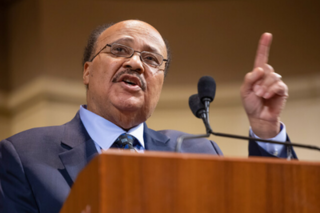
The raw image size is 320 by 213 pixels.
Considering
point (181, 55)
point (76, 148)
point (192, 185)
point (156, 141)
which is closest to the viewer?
point (192, 185)

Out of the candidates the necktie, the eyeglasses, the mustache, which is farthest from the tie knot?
the eyeglasses

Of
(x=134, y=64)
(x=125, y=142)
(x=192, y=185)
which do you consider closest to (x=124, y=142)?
(x=125, y=142)

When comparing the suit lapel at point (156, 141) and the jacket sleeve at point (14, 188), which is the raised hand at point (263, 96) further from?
the jacket sleeve at point (14, 188)

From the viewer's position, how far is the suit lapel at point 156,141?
73.0 inches

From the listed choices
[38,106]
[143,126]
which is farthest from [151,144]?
[38,106]

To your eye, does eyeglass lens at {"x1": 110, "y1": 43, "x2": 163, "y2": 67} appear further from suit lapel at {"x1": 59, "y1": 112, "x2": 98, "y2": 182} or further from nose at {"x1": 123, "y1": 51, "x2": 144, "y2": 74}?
suit lapel at {"x1": 59, "y1": 112, "x2": 98, "y2": 182}

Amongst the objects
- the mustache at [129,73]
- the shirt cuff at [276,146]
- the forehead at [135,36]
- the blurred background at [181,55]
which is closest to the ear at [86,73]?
the forehead at [135,36]

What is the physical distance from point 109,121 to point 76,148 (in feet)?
0.91

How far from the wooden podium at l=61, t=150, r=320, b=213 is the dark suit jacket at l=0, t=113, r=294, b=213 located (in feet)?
1.95

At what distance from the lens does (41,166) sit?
4.98 ft

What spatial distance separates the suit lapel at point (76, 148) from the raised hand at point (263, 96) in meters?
0.64

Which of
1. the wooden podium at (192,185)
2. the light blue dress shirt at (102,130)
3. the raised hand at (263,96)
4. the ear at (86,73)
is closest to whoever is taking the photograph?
the wooden podium at (192,185)

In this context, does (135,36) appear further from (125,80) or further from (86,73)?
(86,73)

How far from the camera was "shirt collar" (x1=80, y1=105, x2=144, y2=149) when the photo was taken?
1.75 metres
